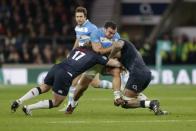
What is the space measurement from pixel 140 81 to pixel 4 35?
19.7 meters

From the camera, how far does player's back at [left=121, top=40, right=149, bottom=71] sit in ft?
52.3

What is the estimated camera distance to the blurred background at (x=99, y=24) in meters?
32.7

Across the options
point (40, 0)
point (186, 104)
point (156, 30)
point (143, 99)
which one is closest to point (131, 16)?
point (156, 30)

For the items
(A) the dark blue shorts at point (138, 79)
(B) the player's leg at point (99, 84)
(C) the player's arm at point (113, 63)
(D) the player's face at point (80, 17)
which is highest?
(D) the player's face at point (80, 17)

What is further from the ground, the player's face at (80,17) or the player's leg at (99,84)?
the player's face at (80,17)

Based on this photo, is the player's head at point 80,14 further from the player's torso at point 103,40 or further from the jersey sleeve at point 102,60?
the jersey sleeve at point 102,60

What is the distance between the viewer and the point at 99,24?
38.5 m

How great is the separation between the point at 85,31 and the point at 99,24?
20.7 metres

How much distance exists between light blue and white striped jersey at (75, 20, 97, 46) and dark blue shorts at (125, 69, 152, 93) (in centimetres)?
191

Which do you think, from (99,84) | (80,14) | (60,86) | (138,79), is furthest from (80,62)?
(99,84)

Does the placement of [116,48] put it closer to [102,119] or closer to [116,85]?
[116,85]

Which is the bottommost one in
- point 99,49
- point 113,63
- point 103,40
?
point 113,63

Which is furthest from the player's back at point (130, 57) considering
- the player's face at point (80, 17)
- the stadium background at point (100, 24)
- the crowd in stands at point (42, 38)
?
the crowd in stands at point (42, 38)

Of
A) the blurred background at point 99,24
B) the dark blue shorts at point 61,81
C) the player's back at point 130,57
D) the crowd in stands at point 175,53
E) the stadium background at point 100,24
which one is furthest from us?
the crowd in stands at point 175,53
